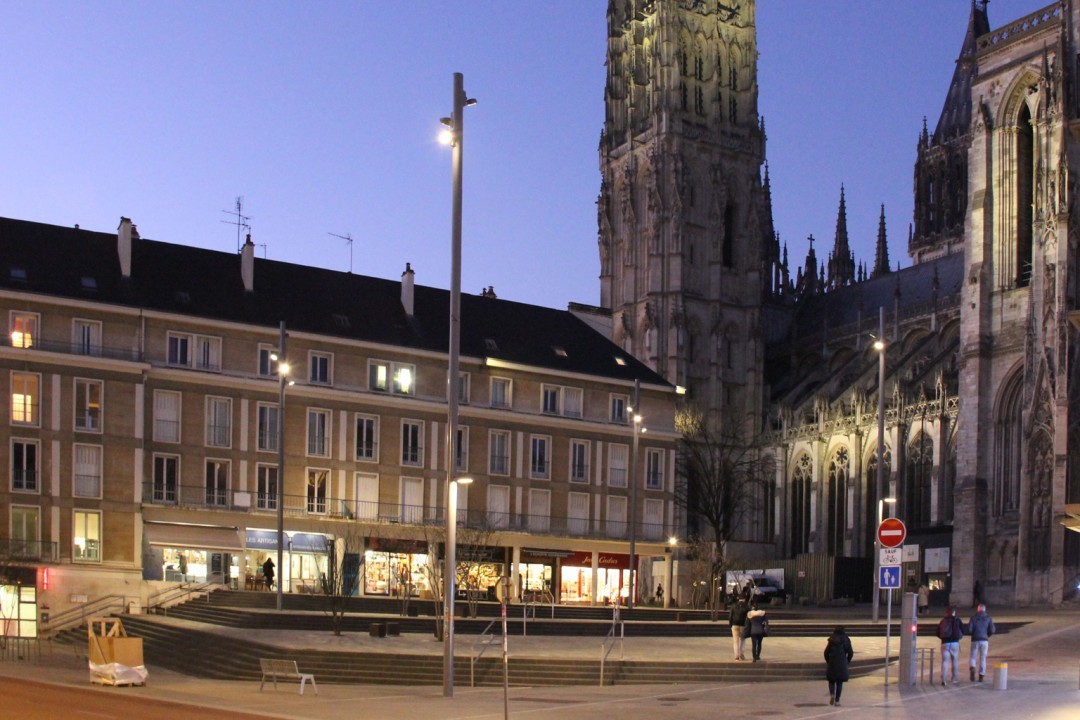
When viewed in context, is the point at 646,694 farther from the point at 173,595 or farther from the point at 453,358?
the point at 173,595

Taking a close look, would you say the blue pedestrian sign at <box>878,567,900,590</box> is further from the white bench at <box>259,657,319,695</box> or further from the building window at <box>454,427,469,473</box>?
the building window at <box>454,427,469,473</box>

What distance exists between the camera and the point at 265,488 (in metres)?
54.2

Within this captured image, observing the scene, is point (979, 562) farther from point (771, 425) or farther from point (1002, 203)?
point (771, 425)

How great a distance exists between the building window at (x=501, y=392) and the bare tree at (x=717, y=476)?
1141 centimetres

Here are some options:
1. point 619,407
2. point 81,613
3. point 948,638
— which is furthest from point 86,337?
point 948,638

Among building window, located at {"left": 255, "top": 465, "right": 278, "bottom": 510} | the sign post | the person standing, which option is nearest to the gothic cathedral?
the sign post

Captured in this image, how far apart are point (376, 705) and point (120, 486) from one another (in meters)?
26.6

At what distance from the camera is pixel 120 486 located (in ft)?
166

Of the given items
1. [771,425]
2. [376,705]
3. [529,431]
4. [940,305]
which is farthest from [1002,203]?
[376,705]

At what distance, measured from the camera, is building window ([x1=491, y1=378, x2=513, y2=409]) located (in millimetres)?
60062

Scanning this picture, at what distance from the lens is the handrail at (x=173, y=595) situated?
1875 inches

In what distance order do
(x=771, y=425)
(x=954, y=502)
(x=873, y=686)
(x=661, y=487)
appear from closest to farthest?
(x=873, y=686)
(x=661, y=487)
(x=954, y=502)
(x=771, y=425)

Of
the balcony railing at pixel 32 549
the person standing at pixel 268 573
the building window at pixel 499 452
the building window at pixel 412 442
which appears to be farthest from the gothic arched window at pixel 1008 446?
the balcony railing at pixel 32 549

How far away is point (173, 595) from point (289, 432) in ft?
28.3
